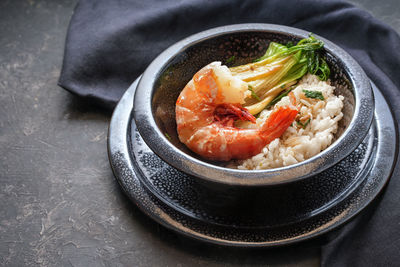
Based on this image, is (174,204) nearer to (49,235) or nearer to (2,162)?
(49,235)

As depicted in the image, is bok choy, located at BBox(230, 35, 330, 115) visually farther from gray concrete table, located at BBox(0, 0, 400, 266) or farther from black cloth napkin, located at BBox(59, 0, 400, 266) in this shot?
gray concrete table, located at BBox(0, 0, 400, 266)

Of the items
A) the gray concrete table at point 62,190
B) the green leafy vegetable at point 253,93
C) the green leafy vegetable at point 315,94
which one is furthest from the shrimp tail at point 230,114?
the gray concrete table at point 62,190

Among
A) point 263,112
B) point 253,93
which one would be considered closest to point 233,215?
point 263,112

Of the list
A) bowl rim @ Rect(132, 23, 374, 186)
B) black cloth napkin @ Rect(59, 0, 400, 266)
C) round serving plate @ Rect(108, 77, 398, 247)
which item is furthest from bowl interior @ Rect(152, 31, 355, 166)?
black cloth napkin @ Rect(59, 0, 400, 266)

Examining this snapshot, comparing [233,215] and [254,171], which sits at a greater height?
[254,171]

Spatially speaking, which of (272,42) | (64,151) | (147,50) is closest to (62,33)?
(147,50)

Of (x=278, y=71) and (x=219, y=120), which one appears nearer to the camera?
(x=219, y=120)

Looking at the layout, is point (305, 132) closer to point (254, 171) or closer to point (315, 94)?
point (315, 94)

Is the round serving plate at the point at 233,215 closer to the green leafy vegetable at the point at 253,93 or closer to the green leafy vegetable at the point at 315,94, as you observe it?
the green leafy vegetable at the point at 315,94
